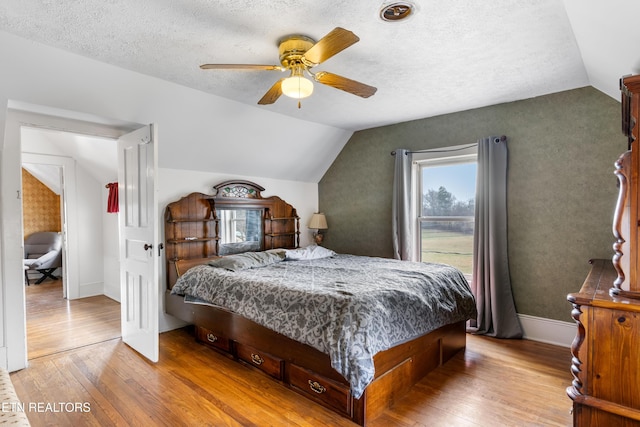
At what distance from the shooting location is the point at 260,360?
107 inches

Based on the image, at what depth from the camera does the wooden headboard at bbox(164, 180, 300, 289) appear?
12.2 ft

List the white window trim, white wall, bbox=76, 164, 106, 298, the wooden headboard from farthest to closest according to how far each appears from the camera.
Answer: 1. white wall, bbox=76, 164, 106, 298
2. the white window trim
3. the wooden headboard

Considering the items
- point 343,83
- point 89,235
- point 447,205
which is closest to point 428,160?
point 447,205

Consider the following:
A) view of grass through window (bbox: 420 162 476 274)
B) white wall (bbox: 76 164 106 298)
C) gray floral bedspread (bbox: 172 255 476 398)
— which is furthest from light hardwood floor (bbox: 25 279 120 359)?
view of grass through window (bbox: 420 162 476 274)

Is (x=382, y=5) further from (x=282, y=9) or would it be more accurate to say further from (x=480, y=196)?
(x=480, y=196)

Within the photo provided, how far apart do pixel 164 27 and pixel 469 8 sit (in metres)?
1.76

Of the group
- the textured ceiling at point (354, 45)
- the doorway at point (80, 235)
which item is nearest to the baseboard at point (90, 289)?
the doorway at point (80, 235)

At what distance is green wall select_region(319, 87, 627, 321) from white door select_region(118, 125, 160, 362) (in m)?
3.05

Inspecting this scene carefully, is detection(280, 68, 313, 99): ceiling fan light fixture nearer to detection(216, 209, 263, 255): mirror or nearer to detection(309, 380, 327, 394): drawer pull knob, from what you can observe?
detection(309, 380, 327, 394): drawer pull knob

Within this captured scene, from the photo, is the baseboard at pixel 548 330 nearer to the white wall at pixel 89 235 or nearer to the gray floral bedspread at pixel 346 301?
the gray floral bedspread at pixel 346 301

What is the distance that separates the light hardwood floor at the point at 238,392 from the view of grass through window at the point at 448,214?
47.5 inches

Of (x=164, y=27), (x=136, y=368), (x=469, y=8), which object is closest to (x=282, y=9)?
(x=164, y=27)

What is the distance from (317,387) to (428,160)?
2.90 m

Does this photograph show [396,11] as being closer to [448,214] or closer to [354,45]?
[354,45]
